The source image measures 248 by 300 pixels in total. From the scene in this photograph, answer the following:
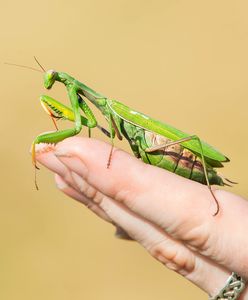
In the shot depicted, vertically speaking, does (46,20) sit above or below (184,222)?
above

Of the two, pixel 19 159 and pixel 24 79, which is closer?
pixel 19 159

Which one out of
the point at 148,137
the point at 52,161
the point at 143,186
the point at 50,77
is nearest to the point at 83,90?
the point at 50,77

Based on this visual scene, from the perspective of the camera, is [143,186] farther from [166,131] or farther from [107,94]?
[107,94]

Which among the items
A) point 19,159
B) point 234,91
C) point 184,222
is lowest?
point 19,159

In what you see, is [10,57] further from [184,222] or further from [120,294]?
[184,222]

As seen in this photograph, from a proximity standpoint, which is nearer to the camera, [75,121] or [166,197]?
[166,197]

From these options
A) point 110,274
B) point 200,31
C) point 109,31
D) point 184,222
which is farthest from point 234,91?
point 184,222

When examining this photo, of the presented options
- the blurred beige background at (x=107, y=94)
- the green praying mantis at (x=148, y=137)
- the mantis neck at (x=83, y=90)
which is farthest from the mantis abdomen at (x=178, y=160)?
the blurred beige background at (x=107, y=94)

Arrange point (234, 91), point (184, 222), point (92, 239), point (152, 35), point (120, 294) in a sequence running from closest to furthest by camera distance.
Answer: point (184, 222) < point (120, 294) < point (92, 239) < point (234, 91) < point (152, 35)

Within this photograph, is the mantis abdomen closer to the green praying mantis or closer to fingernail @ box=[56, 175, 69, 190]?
the green praying mantis
